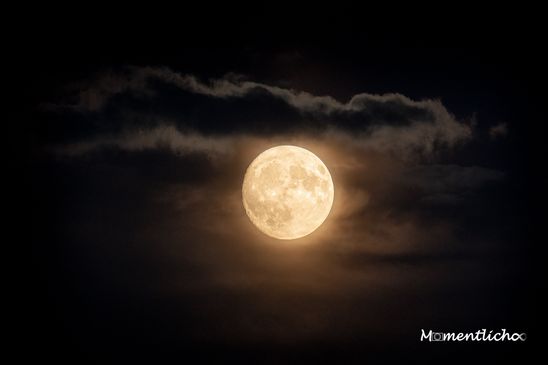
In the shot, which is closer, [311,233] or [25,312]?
[25,312]

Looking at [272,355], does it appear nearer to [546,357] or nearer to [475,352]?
[475,352]

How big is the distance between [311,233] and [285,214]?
0.89m

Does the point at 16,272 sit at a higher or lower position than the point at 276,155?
lower

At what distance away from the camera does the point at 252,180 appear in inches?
238

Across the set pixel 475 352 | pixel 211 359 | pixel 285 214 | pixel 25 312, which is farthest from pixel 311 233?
pixel 25 312

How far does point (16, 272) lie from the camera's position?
603 centimetres

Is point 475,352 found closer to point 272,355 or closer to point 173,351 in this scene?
point 272,355

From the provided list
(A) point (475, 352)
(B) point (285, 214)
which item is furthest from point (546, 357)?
(B) point (285, 214)

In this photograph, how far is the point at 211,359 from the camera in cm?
665

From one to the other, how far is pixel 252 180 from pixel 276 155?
0.56 m

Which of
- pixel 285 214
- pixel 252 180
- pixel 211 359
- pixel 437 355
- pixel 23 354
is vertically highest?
pixel 252 180

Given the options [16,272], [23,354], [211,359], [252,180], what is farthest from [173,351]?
[252,180]

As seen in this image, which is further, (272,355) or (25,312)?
(272,355)

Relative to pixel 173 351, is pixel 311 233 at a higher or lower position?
higher
